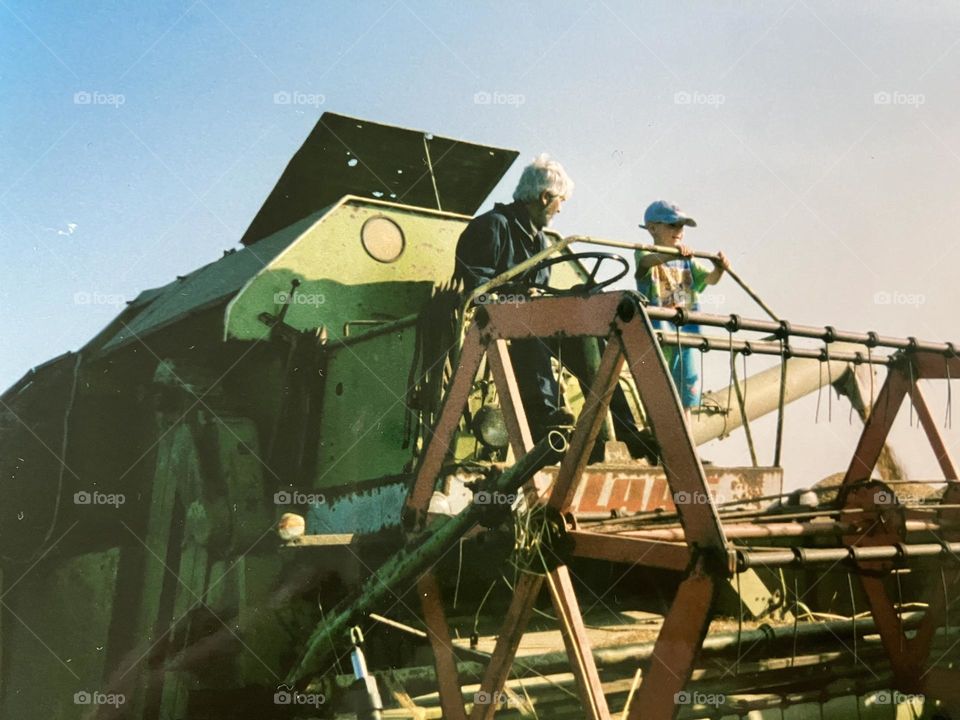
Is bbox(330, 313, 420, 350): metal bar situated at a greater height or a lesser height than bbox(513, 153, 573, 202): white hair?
lesser

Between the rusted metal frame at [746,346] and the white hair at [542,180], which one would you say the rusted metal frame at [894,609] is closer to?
the rusted metal frame at [746,346]

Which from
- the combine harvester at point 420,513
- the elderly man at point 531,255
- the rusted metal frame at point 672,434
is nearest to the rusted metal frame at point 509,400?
the combine harvester at point 420,513

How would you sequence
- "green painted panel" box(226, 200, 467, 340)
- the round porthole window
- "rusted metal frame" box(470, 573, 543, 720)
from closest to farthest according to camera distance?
"rusted metal frame" box(470, 573, 543, 720)
"green painted panel" box(226, 200, 467, 340)
the round porthole window

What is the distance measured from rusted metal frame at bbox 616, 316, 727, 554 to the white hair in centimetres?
217

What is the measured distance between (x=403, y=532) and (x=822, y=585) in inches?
98.0

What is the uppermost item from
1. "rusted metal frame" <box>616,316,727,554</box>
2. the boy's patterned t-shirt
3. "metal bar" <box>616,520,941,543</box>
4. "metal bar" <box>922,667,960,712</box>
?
the boy's patterned t-shirt

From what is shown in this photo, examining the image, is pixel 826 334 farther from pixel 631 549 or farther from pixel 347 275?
pixel 347 275

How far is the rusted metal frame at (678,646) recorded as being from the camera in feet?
8.69

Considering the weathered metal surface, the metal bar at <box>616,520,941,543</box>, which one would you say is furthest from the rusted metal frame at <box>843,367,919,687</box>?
the weathered metal surface

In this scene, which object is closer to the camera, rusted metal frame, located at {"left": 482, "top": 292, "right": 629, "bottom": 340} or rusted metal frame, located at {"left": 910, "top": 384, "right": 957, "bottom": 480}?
rusted metal frame, located at {"left": 482, "top": 292, "right": 629, "bottom": 340}

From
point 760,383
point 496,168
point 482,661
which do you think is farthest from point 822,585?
point 496,168

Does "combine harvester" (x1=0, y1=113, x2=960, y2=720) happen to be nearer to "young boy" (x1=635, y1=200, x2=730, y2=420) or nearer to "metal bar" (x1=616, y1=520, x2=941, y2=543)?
"metal bar" (x1=616, y1=520, x2=941, y2=543)

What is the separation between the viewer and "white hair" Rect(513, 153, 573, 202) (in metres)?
4.97

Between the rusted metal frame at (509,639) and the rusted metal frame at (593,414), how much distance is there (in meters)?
0.37
